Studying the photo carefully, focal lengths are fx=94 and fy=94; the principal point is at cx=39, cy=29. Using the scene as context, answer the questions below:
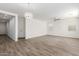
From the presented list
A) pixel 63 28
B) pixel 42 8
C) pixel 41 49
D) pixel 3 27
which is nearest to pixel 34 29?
pixel 63 28

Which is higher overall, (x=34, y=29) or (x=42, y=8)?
(x=42, y=8)

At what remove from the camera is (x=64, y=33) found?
594cm

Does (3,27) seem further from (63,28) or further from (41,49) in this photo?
(41,49)

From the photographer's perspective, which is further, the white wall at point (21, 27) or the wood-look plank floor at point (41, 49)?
the white wall at point (21, 27)

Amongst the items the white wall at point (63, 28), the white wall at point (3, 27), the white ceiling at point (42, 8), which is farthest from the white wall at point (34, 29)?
the white wall at point (3, 27)

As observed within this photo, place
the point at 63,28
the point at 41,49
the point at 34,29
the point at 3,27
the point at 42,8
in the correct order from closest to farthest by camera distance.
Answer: the point at 41,49
the point at 42,8
the point at 34,29
the point at 63,28
the point at 3,27

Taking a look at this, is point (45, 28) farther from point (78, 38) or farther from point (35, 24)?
point (78, 38)

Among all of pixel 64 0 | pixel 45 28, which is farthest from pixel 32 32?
pixel 64 0

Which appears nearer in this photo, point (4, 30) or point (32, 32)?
point (32, 32)

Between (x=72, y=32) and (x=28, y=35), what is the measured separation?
9.73ft

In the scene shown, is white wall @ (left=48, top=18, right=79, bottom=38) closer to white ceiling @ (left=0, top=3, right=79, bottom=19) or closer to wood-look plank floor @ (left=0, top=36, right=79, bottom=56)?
wood-look plank floor @ (left=0, top=36, right=79, bottom=56)

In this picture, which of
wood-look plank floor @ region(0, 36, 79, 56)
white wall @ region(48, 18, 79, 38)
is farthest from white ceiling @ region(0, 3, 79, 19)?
wood-look plank floor @ region(0, 36, 79, 56)

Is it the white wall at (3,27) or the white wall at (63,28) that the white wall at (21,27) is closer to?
the white wall at (63,28)

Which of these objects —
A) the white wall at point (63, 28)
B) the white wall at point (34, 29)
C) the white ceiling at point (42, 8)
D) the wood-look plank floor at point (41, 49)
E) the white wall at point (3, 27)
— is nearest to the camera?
the wood-look plank floor at point (41, 49)
